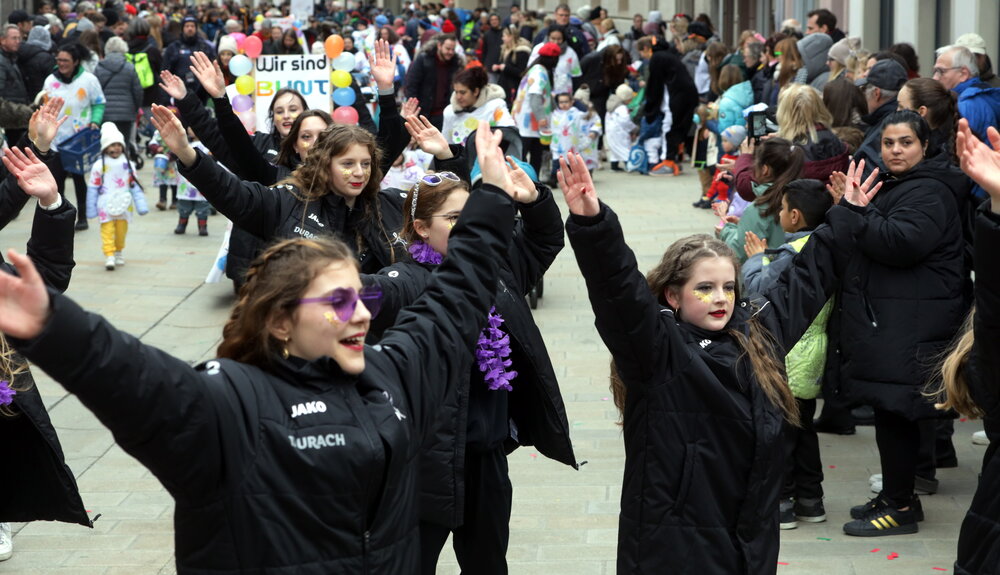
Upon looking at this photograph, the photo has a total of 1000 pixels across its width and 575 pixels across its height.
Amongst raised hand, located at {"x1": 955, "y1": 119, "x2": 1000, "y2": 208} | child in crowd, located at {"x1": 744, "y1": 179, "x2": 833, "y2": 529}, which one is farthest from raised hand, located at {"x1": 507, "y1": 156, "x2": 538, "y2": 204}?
child in crowd, located at {"x1": 744, "y1": 179, "x2": 833, "y2": 529}

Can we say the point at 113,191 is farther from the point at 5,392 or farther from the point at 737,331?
the point at 737,331

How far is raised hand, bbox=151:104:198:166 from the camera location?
5.27 m

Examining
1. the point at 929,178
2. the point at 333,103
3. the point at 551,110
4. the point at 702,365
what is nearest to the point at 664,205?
the point at 551,110

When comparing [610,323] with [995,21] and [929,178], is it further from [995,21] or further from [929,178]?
[995,21]

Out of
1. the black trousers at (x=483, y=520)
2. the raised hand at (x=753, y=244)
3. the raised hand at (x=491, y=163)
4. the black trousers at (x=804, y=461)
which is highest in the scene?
the raised hand at (x=491, y=163)

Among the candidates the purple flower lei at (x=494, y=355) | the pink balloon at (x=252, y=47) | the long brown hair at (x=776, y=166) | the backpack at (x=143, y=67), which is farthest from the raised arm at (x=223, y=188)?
the backpack at (x=143, y=67)

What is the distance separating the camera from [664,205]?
52.3 feet

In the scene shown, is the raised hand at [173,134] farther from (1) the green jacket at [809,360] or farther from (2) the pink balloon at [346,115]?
(2) the pink balloon at [346,115]

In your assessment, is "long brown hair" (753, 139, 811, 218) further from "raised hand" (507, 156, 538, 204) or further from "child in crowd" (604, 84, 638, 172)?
"child in crowd" (604, 84, 638, 172)

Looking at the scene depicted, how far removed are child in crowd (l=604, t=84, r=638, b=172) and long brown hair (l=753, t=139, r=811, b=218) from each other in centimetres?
1255

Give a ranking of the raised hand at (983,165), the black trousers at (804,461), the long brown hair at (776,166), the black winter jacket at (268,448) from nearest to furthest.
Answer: the black winter jacket at (268,448) → the raised hand at (983,165) → the black trousers at (804,461) → the long brown hair at (776,166)

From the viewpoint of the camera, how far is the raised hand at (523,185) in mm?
3989

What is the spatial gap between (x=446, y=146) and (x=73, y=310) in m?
3.13

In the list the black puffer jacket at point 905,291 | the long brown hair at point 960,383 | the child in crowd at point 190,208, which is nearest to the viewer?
the long brown hair at point 960,383
